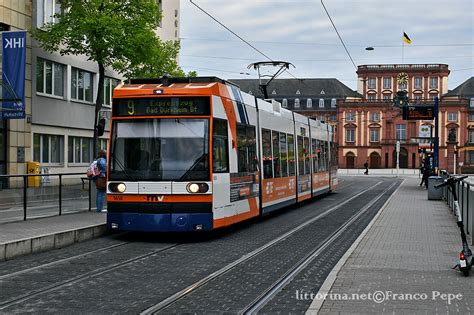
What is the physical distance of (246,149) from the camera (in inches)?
602

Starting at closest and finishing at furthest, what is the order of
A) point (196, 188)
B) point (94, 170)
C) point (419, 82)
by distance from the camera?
1. point (196, 188)
2. point (94, 170)
3. point (419, 82)

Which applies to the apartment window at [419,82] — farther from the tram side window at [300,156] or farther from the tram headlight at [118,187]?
the tram headlight at [118,187]

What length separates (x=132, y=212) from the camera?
12922 millimetres

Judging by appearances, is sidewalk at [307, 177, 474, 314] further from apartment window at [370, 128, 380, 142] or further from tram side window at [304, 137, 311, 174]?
apartment window at [370, 128, 380, 142]

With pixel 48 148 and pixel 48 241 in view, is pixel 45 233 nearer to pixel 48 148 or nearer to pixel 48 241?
pixel 48 241

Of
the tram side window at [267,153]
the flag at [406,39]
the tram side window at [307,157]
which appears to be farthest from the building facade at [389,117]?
the tram side window at [267,153]

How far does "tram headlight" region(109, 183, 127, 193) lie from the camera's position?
13.0 m

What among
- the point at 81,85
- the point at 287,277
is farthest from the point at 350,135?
the point at 287,277

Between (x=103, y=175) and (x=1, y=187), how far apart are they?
372cm

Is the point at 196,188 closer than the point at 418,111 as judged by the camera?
Yes

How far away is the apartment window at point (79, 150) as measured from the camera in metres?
35.1

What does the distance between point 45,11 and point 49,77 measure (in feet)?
10.2

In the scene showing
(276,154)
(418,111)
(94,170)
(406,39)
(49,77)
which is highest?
(406,39)

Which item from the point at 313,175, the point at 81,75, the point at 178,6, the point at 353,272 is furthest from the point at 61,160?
the point at 178,6
